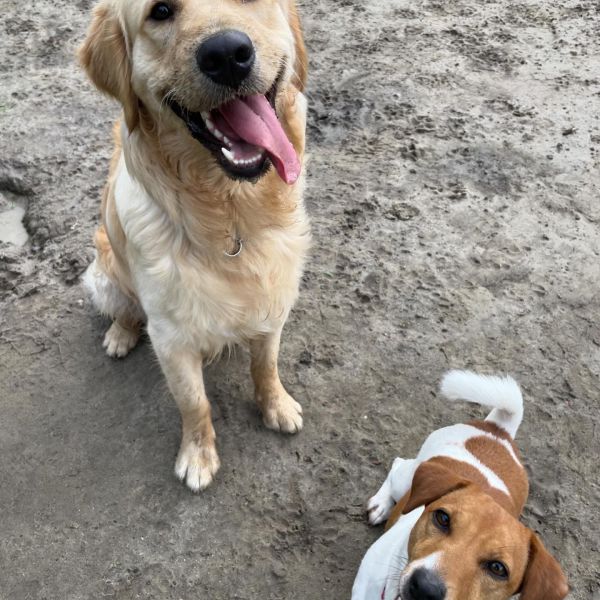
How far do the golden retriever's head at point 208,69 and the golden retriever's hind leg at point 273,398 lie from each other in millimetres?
999

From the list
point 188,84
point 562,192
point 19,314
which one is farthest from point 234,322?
point 562,192

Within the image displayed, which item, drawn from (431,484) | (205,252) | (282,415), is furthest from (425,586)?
(205,252)

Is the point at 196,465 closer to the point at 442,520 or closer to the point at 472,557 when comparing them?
the point at 442,520

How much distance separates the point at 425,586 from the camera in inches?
69.0

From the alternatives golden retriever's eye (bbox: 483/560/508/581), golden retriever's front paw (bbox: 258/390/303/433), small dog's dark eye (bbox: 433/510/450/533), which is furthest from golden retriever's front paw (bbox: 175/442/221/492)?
golden retriever's eye (bbox: 483/560/508/581)

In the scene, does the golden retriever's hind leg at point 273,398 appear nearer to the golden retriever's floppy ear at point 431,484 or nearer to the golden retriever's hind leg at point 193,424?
the golden retriever's hind leg at point 193,424

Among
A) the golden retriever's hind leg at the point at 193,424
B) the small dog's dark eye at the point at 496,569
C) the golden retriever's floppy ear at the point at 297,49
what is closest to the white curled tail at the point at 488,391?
the small dog's dark eye at the point at 496,569

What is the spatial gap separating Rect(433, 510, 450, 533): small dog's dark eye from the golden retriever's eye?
0.49 ft

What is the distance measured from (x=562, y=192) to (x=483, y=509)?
256 cm

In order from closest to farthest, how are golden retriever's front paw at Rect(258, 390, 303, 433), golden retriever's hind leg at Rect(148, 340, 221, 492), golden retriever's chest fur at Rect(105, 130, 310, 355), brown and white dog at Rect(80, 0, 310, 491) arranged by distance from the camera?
brown and white dog at Rect(80, 0, 310, 491) → golden retriever's chest fur at Rect(105, 130, 310, 355) → golden retriever's hind leg at Rect(148, 340, 221, 492) → golden retriever's front paw at Rect(258, 390, 303, 433)

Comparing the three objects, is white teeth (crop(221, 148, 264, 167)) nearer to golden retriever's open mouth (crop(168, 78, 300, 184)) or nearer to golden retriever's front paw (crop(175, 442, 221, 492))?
golden retriever's open mouth (crop(168, 78, 300, 184))

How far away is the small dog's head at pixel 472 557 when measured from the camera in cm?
176

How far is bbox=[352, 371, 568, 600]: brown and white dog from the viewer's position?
1778 millimetres

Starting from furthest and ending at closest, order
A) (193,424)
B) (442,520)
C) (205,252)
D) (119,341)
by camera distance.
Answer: (119,341) → (193,424) → (205,252) → (442,520)
